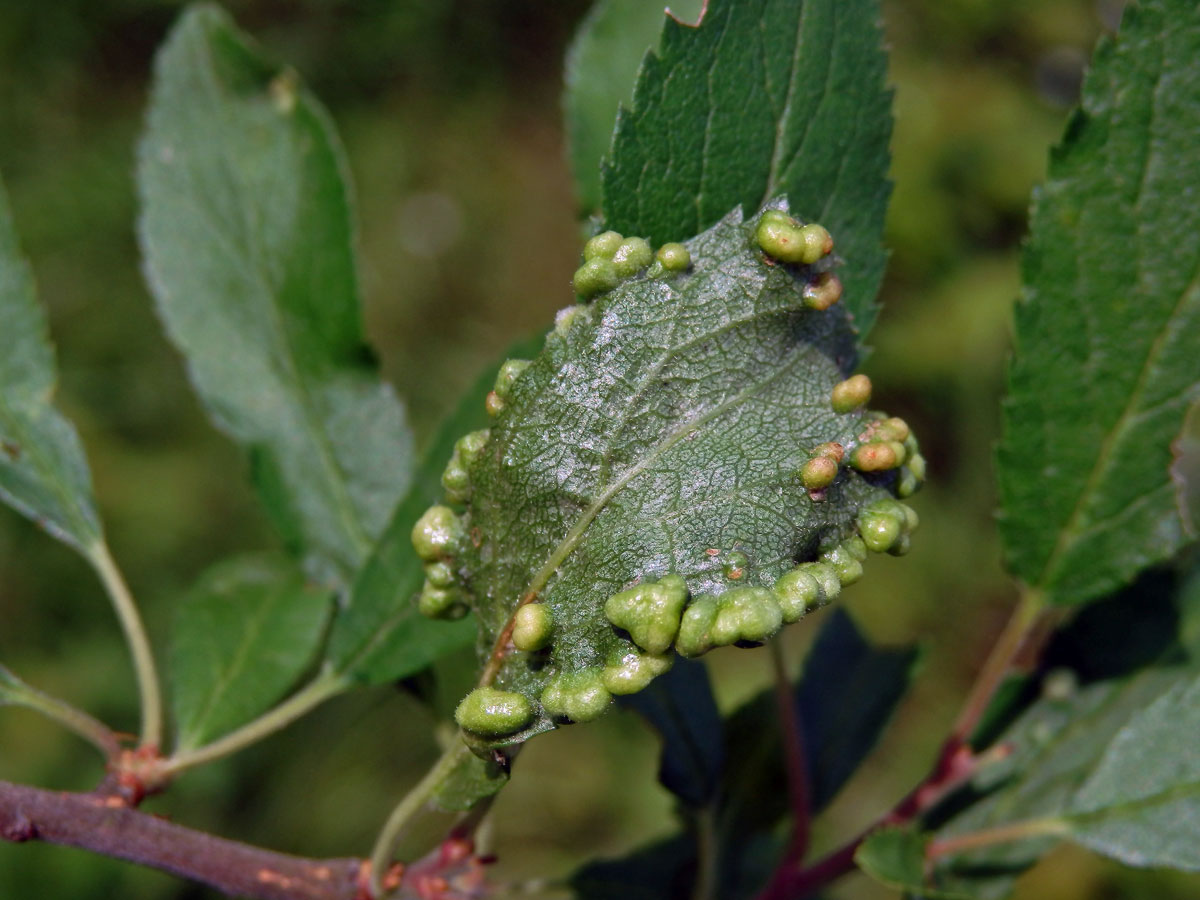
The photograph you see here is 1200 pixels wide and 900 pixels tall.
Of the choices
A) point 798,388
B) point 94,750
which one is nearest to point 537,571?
point 798,388

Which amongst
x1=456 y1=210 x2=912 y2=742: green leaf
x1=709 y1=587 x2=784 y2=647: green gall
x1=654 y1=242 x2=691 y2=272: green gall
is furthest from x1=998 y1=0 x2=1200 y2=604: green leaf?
x1=709 y1=587 x2=784 y2=647: green gall

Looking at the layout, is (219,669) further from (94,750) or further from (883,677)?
(94,750)

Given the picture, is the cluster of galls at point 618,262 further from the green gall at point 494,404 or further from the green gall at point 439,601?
the green gall at point 439,601

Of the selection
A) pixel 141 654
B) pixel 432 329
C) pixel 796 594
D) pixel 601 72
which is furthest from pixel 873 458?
pixel 432 329

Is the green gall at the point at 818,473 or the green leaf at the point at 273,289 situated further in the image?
the green leaf at the point at 273,289

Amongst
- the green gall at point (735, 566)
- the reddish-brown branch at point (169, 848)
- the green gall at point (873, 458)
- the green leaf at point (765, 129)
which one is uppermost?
the green leaf at point (765, 129)

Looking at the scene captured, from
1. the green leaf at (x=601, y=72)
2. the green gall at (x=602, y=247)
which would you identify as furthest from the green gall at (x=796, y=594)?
the green leaf at (x=601, y=72)
